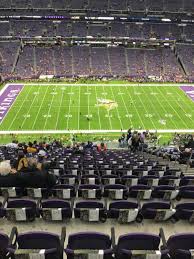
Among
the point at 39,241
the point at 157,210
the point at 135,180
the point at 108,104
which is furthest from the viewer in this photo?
the point at 108,104

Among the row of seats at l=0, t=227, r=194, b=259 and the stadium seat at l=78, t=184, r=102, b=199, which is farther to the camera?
the stadium seat at l=78, t=184, r=102, b=199

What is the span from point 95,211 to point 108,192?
4.88 ft

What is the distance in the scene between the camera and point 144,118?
43375mm

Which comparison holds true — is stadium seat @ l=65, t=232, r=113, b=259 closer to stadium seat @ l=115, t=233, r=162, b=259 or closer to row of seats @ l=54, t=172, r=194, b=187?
stadium seat @ l=115, t=233, r=162, b=259

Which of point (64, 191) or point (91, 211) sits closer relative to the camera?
point (91, 211)

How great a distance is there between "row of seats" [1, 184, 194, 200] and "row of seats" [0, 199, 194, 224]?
1.14 meters

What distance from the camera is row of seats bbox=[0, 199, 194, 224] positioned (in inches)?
297

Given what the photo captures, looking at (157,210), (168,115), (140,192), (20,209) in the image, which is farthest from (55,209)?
(168,115)

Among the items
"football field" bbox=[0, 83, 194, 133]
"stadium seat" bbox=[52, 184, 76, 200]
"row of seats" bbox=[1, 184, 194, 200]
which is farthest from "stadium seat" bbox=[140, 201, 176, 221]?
"football field" bbox=[0, 83, 194, 133]

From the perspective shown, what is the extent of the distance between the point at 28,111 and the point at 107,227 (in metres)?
38.5

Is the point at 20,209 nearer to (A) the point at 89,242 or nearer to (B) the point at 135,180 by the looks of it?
(A) the point at 89,242

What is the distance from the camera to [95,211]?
24.9ft

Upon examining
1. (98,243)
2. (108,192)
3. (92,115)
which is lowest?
(92,115)

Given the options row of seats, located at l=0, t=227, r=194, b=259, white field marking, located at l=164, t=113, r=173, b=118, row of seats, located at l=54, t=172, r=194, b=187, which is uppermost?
row of seats, located at l=0, t=227, r=194, b=259
